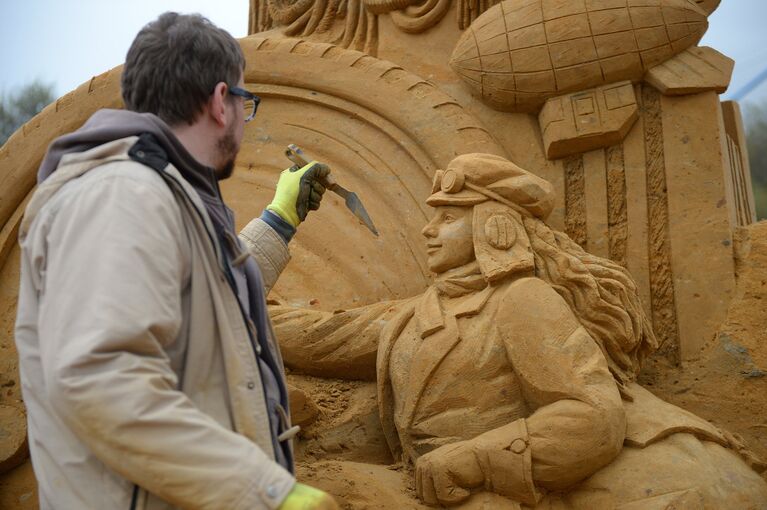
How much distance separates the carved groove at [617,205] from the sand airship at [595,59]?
8 centimetres

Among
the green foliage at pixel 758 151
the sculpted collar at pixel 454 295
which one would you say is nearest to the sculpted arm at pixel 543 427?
the sculpted collar at pixel 454 295

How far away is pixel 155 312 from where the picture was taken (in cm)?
191

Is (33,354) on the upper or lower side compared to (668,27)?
lower

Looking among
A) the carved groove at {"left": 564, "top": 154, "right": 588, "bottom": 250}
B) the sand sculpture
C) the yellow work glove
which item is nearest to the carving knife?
the sand sculpture

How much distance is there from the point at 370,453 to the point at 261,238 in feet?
3.41

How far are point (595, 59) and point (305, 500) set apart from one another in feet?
9.35

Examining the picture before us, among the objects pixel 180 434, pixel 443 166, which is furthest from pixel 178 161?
pixel 443 166

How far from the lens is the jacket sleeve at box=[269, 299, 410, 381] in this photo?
3.96m

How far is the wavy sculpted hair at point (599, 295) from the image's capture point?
3.62 meters

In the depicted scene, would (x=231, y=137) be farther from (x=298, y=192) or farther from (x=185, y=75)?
(x=298, y=192)

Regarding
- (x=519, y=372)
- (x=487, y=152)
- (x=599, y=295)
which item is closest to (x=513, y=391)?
(x=519, y=372)

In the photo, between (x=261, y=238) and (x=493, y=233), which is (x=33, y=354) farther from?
(x=493, y=233)

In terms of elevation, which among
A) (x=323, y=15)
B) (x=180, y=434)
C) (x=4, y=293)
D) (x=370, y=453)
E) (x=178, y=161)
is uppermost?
(x=323, y=15)

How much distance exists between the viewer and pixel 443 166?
4.36 m
